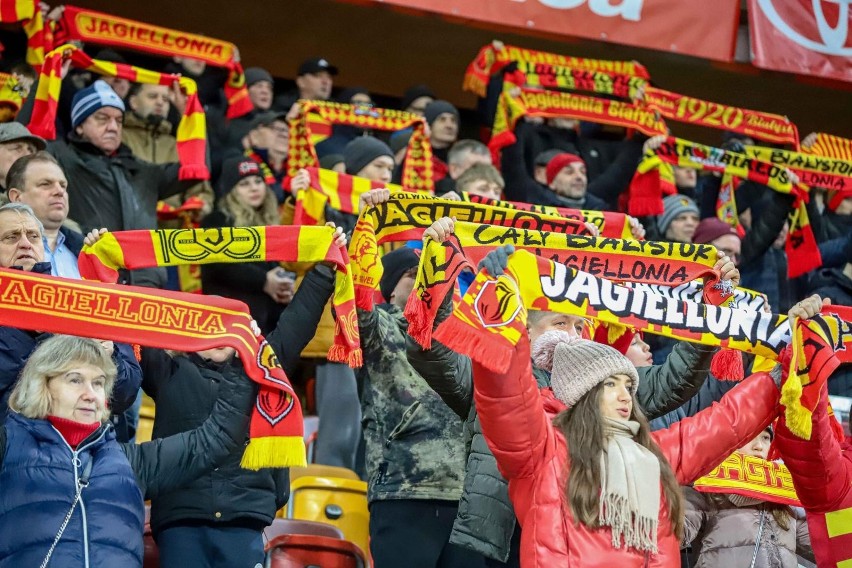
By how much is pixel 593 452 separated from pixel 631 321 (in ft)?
1.77

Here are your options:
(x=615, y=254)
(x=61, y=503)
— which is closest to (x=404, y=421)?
(x=615, y=254)

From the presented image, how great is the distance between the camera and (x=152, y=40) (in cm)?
835

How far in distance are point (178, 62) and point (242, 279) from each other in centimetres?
276

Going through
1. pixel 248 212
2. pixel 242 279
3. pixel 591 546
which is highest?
pixel 248 212

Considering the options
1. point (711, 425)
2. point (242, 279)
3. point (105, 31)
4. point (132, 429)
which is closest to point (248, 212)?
point (242, 279)

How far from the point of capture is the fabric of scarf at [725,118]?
9.64 metres

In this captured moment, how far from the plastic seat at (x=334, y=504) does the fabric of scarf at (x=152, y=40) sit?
392 cm

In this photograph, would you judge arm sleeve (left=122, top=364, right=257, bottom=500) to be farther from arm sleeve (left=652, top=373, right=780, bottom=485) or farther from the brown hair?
arm sleeve (left=652, top=373, right=780, bottom=485)

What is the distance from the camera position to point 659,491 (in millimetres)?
3684

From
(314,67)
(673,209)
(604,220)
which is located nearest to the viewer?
(604,220)

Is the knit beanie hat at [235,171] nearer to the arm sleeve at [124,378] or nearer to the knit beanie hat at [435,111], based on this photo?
the knit beanie hat at [435,111]

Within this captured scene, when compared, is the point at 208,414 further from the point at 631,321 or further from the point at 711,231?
the point at 711,231

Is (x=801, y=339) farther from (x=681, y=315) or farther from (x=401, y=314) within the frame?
(x=401, y=314)

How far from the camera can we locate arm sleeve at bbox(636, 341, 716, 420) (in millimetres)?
4348
